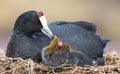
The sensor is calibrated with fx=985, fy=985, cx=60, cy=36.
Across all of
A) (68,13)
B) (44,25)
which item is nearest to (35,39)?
(44,25)

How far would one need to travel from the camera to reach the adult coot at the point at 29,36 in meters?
11.0

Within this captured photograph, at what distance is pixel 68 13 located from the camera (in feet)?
59.0

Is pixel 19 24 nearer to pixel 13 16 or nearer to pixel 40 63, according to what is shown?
pixel 40 63

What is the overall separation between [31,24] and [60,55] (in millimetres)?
777

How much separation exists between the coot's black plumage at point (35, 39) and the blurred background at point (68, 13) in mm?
5836

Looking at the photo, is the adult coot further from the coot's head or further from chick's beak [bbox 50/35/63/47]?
chick's beak [bbox 50/35/63/47]

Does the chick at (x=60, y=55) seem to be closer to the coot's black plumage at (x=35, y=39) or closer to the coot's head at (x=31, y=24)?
the coot's black plumage at (x=35, y=39)

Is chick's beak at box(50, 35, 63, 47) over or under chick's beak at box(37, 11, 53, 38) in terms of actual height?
under

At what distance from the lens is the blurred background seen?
17.6 meters

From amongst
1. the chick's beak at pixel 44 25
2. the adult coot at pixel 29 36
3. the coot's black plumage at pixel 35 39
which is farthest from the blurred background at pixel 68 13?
the chick's beak at pixel 44 25

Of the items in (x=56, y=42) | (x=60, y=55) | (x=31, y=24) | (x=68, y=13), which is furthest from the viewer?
(x=68, y=13)

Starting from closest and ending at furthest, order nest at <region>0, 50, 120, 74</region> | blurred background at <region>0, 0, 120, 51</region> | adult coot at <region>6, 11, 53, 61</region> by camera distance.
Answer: nest at <region>0, 50, 120, 74</region>, adult coot at <region>6, 11, 53, 61</region>, blurred background at <region>0, 0, 120, 51</region>

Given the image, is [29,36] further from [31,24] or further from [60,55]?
[60,55]

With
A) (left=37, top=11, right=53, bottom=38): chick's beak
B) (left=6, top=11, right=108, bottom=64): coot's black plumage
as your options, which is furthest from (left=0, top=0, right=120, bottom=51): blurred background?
(left=37, top=11, right=53, bottom=38): chick's beak
